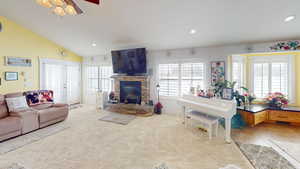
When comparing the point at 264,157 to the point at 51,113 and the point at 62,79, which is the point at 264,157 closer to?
the point at 51,113

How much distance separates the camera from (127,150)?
2.63m

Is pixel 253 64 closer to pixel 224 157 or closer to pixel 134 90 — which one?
pixel 224 157

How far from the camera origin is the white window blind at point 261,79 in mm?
4477

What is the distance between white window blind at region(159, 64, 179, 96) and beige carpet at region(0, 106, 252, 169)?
1.72 m

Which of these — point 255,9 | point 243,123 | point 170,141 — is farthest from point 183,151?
point 255,9

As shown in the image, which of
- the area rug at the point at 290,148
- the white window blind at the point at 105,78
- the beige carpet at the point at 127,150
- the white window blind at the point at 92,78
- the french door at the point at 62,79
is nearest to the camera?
the beige carpet at the point at 127,150

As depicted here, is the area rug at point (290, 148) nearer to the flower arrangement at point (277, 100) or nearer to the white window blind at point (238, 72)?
the flower arrangement at point (277, 100)

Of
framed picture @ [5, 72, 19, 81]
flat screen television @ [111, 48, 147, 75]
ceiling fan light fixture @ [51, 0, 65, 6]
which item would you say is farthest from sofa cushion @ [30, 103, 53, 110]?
ceiling fan light fixture @ [51, 0, 65, 6]

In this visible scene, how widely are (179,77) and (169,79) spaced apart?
40 centimetres

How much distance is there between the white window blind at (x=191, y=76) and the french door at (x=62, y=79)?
5146mm

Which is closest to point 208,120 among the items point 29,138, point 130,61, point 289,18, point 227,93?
point 227,93

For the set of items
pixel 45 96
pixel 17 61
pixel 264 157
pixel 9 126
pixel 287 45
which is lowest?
pixel 264 157

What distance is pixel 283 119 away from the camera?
12.5 ft

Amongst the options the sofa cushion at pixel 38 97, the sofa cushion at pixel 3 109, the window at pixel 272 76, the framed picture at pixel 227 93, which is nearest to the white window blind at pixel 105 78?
the sofa cushion at pixel 38 97
